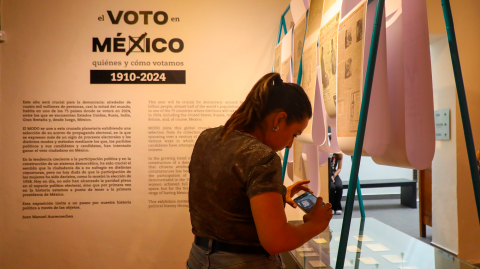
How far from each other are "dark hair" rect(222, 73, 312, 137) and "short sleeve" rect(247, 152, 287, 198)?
175 millimetres

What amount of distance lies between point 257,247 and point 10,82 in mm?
3082

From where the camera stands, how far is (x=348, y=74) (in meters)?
1.17

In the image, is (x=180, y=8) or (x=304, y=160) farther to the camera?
(x=180, y=8)

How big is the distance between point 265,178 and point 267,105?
0.27 meters

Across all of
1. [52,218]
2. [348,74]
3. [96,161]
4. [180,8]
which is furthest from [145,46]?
[348,74]

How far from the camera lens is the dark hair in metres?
1.04

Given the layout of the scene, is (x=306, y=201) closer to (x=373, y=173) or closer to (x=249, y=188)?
(x=249, y=188)

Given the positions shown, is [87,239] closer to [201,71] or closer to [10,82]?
[10,82]

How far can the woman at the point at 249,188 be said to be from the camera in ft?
2.85

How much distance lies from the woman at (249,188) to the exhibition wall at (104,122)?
217 cm

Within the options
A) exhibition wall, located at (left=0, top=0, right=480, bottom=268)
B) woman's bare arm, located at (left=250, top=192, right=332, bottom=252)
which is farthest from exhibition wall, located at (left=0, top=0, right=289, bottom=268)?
woman's bare arm, located at (left=250, top=192, right=332, bottom=252)

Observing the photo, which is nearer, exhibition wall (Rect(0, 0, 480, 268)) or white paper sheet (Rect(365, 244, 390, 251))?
white paper sheet (Rect(365, 244, 390, 251))

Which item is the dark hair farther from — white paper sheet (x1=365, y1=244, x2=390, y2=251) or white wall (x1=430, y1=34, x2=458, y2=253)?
white wall (x1=430, y1=34, x2=458, y2=253)

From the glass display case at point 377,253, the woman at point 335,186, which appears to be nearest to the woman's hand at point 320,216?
the glass display case at point 377,253
